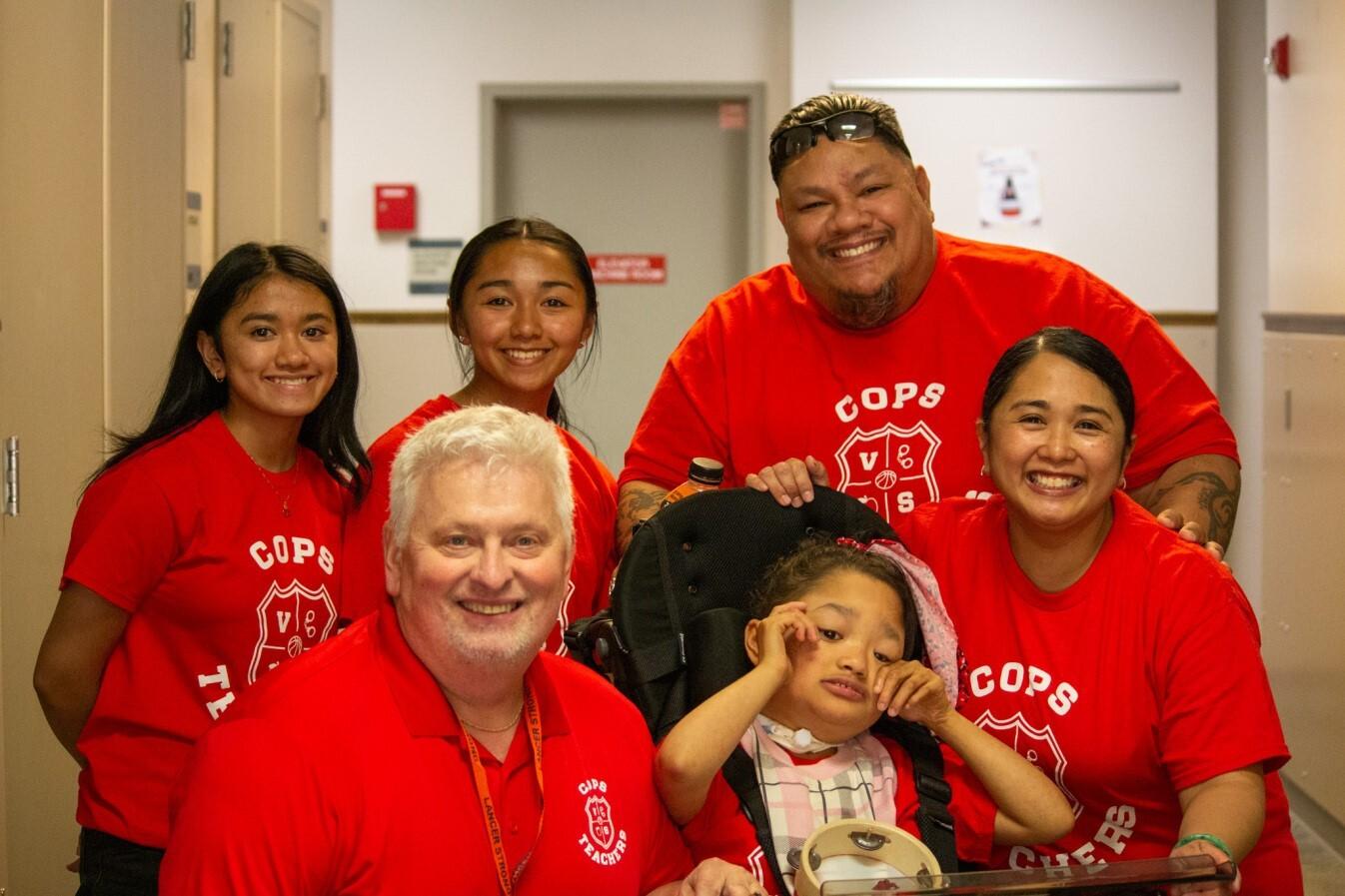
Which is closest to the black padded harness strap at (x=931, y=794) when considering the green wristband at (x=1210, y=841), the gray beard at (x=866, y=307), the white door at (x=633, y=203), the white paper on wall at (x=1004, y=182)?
the green wristband at (x=1210, y=841)

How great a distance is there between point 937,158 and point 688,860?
4.72 meters

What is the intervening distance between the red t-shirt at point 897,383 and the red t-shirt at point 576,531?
10 centimetres

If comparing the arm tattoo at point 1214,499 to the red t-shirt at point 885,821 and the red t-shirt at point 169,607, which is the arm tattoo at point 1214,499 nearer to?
the red t-shirt at point 885,821

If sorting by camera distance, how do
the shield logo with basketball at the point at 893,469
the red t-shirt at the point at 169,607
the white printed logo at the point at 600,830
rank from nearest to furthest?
1. the white printed logo at the point at 600,830
2. the red t-shirt at the point at 169,607
3. the shield logo with basketball at the point at 893,469

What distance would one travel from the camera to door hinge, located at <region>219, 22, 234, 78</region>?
15.1ft

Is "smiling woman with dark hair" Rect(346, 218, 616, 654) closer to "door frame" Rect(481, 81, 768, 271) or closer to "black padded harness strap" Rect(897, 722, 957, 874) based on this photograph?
"black padded harness strap" Rect(897, 722, 957, 874)

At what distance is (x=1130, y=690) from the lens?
2.05 meters

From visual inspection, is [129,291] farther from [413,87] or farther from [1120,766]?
[413,87]

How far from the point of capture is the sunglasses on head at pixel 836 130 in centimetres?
259

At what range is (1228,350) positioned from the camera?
21.0 feet

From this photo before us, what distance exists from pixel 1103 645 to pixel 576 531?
A: 91 centimetres

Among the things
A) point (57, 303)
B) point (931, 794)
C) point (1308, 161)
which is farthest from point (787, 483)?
point (1308, 161)

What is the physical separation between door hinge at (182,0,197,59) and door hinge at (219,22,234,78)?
0.55 m

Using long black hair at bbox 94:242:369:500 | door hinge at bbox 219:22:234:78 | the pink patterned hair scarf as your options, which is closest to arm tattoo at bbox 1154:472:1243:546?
the pink patterned hair scarf
